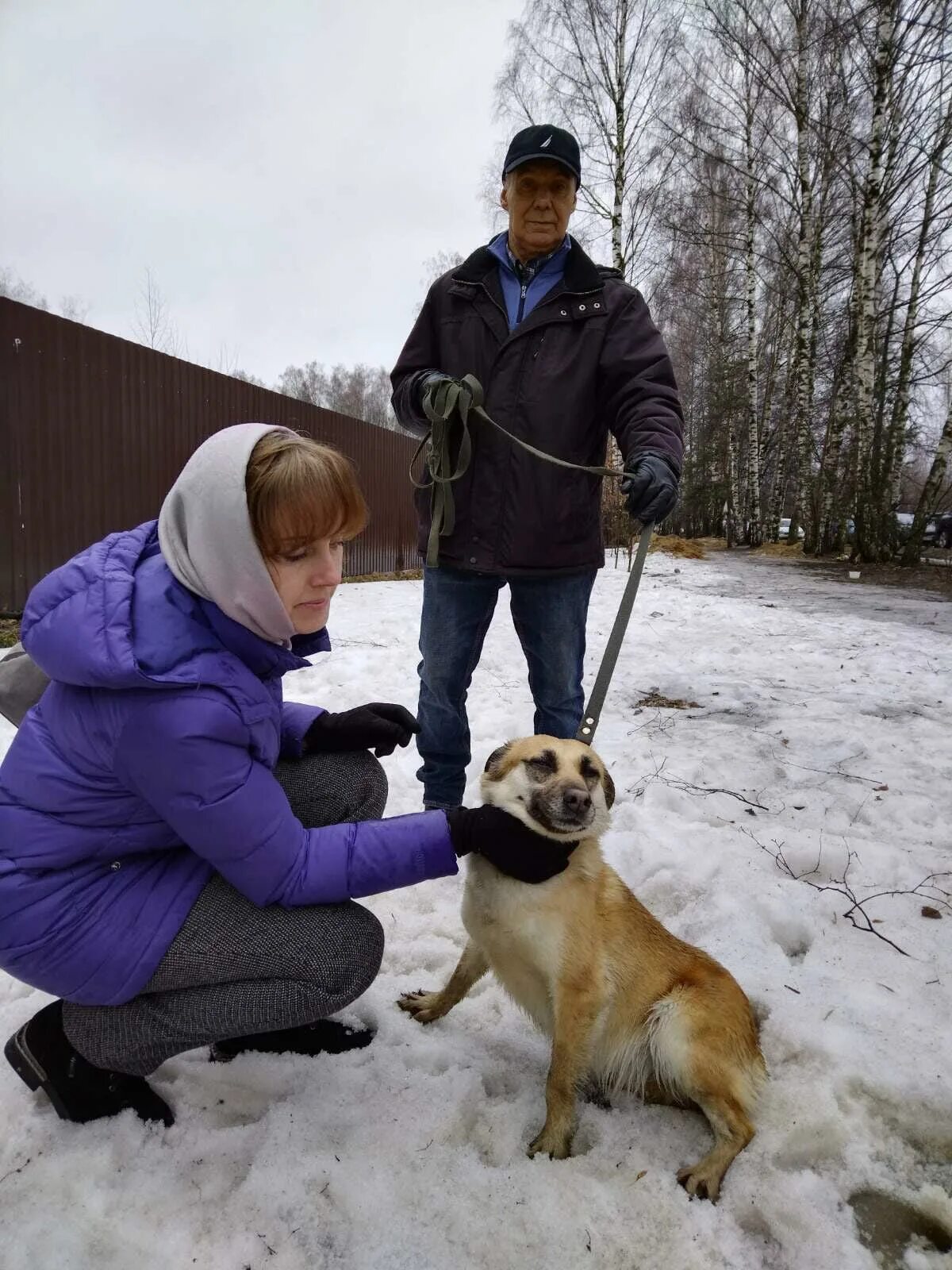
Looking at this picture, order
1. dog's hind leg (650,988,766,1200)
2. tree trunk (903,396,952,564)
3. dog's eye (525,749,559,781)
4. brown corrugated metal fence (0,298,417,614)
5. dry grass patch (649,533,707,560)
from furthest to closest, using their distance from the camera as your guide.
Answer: dry grass patch (649,533,707,560) < tree trunk (903,396,952,564) < brown corrugated metal fence (0,298,417,614) < dog's eye (525,749,559,781) < dog's hind leg (650,988,766,1200)

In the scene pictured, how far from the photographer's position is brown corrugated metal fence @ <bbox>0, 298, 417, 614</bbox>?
608cm

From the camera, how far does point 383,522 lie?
40.1 feet

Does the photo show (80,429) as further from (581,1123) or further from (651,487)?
(581,1123)

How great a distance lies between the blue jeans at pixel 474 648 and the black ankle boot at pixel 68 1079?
1383 millimetres

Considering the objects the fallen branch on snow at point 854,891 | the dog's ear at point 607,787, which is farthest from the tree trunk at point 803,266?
the dog's ear at point 607,787

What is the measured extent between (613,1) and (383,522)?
11680mm

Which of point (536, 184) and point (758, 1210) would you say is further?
point (536, 184)

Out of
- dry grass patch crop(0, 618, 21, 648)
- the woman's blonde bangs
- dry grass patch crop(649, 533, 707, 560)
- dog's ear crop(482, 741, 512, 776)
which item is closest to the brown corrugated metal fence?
dry grass patch crop(0, 618, 21, 648)

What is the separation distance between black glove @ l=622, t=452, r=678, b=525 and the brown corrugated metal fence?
19.9 feet

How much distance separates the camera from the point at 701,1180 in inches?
58.2

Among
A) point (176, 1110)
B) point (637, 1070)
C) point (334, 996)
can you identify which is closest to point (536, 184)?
point (334, 996)

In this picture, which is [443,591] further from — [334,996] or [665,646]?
[665,646]

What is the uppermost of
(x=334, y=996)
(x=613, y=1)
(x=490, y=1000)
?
(x=613, y=1)

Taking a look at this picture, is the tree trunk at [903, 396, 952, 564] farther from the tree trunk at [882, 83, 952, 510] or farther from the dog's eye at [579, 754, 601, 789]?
the dog's eye at [579, 754, 601, 789]
